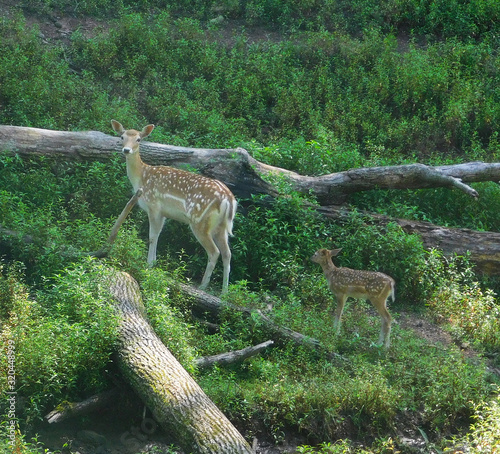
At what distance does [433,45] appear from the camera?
19.5 metres

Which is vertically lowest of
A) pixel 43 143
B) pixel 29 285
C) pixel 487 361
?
pixel 487 361

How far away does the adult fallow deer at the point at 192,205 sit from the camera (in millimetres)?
11289

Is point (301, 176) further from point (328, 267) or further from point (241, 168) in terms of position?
point (328, 267)

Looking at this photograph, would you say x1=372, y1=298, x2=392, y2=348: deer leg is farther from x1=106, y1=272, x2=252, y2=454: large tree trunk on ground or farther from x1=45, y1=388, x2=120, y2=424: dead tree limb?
x1=45, y1=388, x2=120, y2=424: dead tree limb

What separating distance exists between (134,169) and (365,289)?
164 inches

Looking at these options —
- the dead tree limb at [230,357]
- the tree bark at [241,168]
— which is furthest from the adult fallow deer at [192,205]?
the dead tree limb at [230,357]

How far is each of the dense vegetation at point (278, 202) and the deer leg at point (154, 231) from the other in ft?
0.78

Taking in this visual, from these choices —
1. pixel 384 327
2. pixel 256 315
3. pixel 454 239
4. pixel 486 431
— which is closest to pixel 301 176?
pixel 454 239

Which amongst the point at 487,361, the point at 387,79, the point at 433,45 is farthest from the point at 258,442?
the point at 433,45

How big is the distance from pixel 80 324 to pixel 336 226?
535 cm

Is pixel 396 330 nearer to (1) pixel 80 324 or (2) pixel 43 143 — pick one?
(1) pixel 80 324

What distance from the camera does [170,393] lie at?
7.98 m

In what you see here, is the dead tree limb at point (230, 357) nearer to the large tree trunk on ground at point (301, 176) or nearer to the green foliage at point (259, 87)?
the large tree trunk on ground at point (301, 176)

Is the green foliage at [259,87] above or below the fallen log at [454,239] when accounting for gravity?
above
